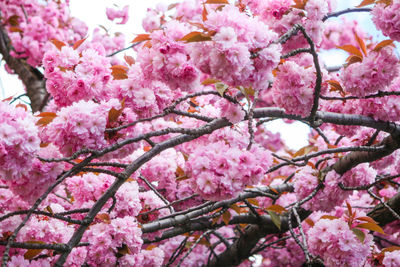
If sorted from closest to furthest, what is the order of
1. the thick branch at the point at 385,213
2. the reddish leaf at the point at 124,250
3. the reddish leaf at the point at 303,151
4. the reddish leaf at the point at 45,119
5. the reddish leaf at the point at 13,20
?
the reddish leaf at the point at 45,119 → the reddish leaf at the point at 124,250 → the thick branch at the point at 385,213 → the reddish leaf at the point at 303,151 → the reddish leaf at the point at 13,20

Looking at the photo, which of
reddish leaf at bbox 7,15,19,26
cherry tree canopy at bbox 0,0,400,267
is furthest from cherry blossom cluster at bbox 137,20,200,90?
reddish leaf at bbox 7,15,19,26

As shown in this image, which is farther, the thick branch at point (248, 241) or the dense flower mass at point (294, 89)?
the thick branch at point (248, 241)

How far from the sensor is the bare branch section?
455cm

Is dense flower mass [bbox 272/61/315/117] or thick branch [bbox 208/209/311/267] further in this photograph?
thick branch [bbox 208/209/311/267]

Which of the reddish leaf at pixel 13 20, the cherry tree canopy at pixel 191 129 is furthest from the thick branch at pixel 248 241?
the reddish leaf at pixel 13 20

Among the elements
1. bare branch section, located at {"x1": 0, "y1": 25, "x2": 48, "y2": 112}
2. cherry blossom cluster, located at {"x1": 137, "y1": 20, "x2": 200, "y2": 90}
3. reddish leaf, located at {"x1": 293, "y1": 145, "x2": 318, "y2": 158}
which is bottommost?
cherry blossom cluster, located at {"x1": 137, "y1": 20, "x2": 200, "y2": 90}

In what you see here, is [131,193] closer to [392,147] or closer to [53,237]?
[53,237]

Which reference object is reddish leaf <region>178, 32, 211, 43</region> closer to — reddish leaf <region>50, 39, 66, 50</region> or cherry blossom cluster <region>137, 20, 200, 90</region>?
cherry blossom cluster <region>137, 20, 200, 90</region>

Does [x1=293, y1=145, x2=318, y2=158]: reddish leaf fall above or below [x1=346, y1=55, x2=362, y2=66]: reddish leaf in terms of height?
above

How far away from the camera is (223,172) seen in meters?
1.29

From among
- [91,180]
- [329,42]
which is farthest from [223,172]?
[329,42]

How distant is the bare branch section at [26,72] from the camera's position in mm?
4554

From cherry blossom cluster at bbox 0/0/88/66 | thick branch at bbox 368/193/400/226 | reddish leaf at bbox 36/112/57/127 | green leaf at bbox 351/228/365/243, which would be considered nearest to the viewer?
reddish leaf at bbox 36/112/57/127

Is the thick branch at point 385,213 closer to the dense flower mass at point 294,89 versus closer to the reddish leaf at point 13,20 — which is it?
the dense flower mass at point 294,89
